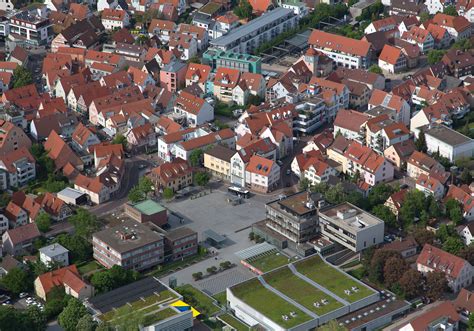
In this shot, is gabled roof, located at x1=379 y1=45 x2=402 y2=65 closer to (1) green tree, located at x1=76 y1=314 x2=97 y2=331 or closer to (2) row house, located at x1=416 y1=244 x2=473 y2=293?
(2) row house, located at x1=416 y1=244 x2=473 y2=293

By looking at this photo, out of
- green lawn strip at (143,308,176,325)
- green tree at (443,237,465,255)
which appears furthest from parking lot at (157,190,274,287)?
green tree at (443,237,465,255)

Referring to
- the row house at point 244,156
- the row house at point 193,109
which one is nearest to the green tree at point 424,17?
the row house at point 193,109

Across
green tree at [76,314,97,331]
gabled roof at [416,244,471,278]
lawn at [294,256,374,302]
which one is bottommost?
lawn at [294,256,374,302]

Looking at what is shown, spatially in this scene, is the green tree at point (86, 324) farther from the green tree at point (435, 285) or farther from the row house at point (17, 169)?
the row house at point (17, 169)

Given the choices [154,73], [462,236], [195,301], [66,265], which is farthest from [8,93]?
[462,236]

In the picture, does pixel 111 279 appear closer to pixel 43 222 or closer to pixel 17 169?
pixel 43 222

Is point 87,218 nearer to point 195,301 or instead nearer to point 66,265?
point 66,265
